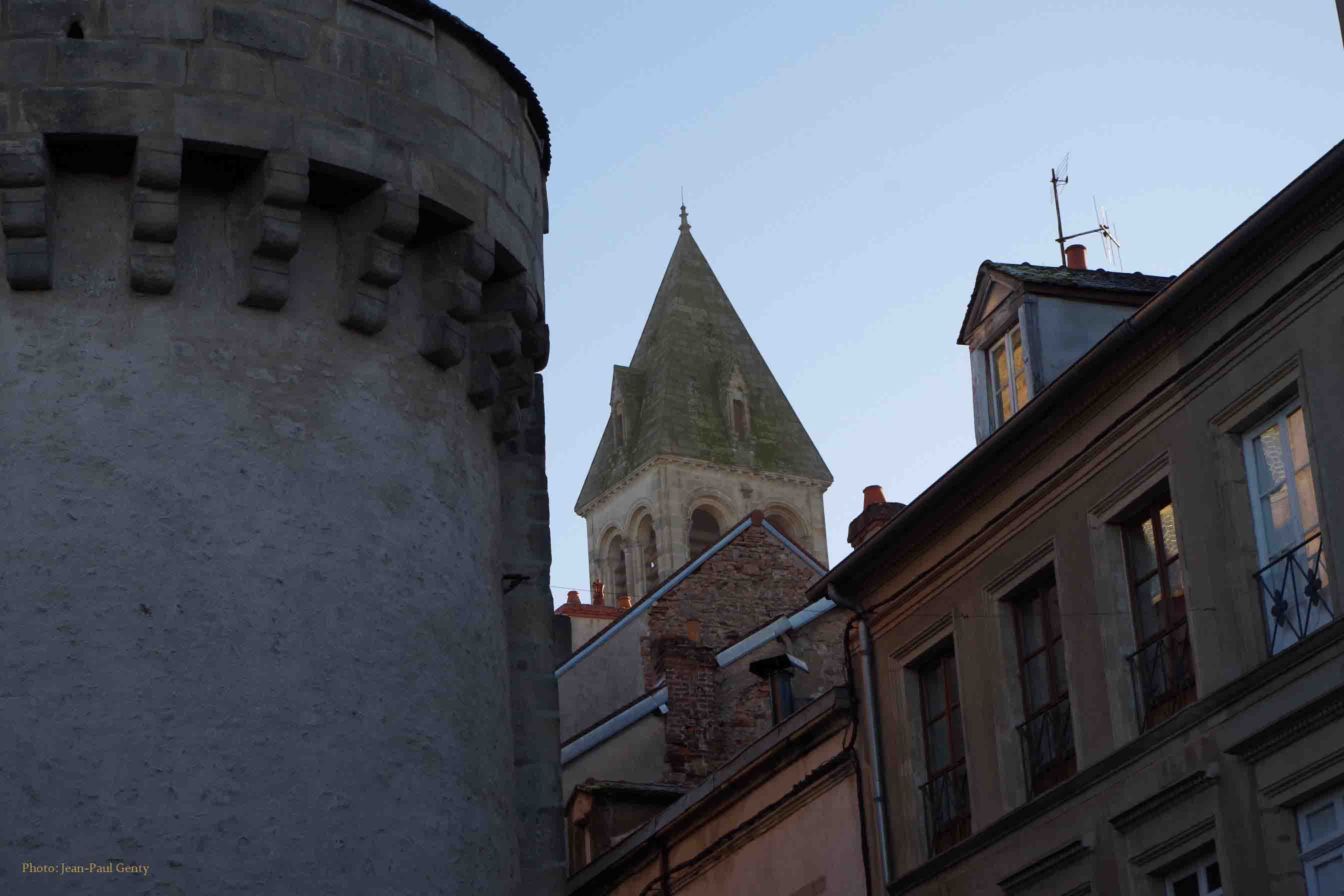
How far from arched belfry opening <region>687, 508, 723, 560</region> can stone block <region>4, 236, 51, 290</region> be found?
59668 mm

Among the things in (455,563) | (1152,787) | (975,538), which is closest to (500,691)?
(455,563)

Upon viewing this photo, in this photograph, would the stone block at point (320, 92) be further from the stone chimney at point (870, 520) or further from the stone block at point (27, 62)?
the stone chimney at point (870, 520)

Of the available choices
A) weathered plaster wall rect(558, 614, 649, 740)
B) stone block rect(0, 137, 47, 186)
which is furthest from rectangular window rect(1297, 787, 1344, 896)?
weathered plaster wall rect(558, 614, 649, 740)

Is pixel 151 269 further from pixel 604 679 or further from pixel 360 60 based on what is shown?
pixel 604 679

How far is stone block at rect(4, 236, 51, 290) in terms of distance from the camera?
10.3m

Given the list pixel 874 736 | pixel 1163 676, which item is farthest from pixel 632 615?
pixel 1163 676

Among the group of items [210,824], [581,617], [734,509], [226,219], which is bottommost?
[210,824]

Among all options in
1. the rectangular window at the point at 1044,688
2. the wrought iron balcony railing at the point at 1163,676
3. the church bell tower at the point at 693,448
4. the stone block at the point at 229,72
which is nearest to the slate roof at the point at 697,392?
the church bell tower at the point at 693,448

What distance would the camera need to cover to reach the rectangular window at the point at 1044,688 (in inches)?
601

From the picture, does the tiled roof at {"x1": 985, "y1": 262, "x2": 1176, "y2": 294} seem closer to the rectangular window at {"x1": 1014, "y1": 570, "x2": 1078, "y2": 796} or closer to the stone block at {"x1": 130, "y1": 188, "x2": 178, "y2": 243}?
the rectangular window at {"x1": 1014, "y1": 570, "x2": 1078, "y2": 796}

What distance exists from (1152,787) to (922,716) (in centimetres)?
368

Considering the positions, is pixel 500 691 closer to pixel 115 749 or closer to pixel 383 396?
pixel 383 396

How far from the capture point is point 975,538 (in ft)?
54.6

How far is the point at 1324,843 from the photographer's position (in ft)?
40.2
